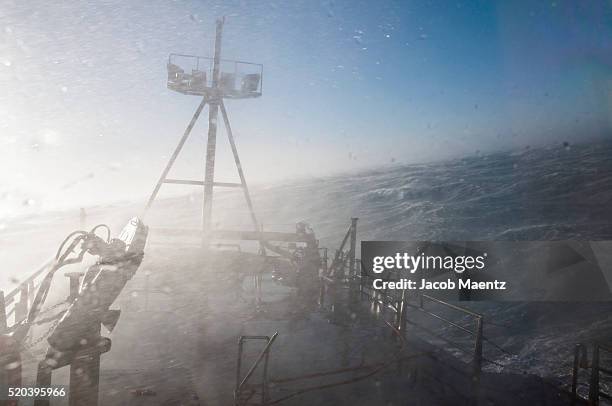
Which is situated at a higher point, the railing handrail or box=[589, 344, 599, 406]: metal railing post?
the railing handrail

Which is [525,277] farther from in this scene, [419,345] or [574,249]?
[419,345]

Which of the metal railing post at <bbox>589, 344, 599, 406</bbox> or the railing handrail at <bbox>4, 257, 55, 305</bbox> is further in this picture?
the metal railing post at <bbox>589, 344, 599, 406</bbox>

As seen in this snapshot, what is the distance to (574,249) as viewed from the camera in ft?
113

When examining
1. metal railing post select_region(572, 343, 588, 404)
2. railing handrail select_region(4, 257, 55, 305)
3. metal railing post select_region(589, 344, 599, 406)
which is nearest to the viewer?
railing handrail select_region(4, 257, 55, 305)

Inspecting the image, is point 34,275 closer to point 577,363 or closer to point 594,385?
point 594,385

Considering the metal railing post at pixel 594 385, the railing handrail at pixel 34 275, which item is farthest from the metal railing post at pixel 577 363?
the railing handrail at pixel 34 275

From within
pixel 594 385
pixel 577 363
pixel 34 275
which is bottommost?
pixel 594 385

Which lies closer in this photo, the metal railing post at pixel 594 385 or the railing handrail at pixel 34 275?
the railing handrail at pixel 34 275

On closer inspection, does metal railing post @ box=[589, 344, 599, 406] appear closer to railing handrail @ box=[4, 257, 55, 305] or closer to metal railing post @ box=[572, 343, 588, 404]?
metal railing post @ box=[572, 343, 588, 404]

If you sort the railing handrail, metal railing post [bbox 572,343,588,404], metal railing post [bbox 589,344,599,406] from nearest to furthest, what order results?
the railing handrail
metal railing post [bbox 589,344,599,406]
metal railing post [bbox 572,343,588,404]

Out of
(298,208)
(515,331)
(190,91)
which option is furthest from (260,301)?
(298,208)

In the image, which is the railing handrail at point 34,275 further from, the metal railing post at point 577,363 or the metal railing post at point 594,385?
the metal railing post at point 577,363

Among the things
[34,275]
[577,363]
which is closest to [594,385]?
[577,363]

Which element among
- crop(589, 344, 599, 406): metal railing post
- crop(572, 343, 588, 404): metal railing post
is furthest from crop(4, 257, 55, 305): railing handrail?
crop(572, 343, 588, 404): metal railing post
